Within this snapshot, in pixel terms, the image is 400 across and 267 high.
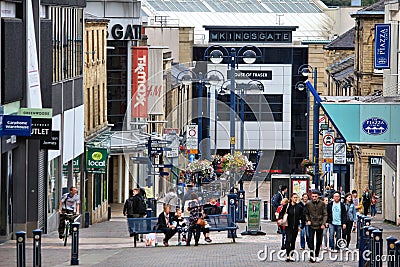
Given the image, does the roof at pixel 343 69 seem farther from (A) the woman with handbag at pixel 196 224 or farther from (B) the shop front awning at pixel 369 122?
(A) the woman with handbag at pixel 196 224

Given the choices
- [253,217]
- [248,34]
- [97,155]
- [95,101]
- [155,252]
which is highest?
[248,34]

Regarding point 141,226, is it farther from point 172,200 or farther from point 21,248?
point 21,248

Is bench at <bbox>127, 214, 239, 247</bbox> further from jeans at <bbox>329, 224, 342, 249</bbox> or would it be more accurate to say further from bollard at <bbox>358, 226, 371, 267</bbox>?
bollard at <bbox>358, 226, 371, 267</bbox>

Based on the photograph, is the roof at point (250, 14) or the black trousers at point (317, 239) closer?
the black trousers at point (317, 239)

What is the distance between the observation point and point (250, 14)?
11131 cm

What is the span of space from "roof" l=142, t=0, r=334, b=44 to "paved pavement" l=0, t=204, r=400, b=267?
7374cm

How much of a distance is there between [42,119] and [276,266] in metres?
8.50

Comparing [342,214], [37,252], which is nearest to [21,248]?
[37,252]

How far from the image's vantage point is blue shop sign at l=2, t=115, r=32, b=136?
2791 cm

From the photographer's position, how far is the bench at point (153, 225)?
30.2 m

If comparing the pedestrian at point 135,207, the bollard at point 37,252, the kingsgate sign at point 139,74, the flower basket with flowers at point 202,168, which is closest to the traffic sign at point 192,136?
the kingsgate sign at point 139,74

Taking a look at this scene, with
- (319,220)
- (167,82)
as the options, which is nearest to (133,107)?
(167,82)

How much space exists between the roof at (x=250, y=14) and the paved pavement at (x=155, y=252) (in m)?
73.7

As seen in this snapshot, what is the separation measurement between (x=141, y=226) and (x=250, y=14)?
3236 inches
